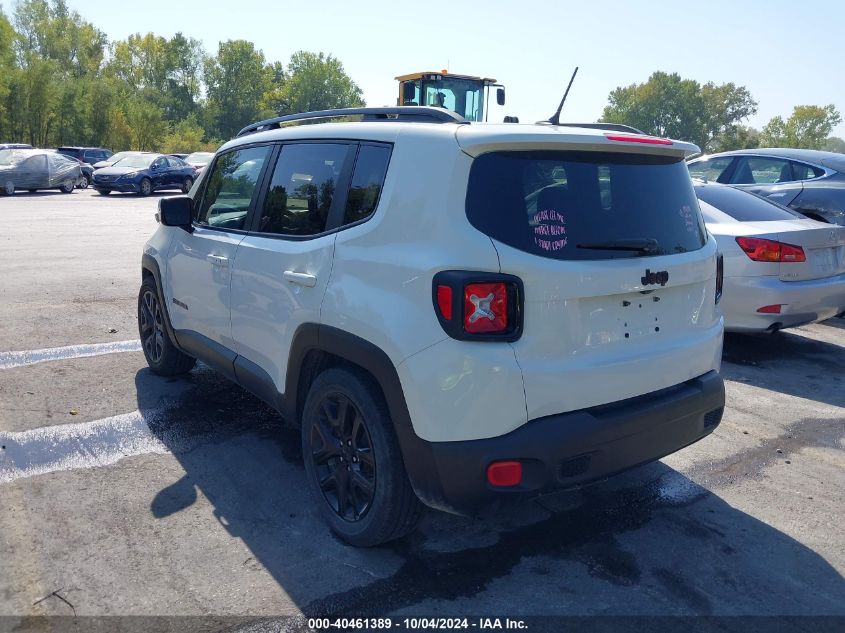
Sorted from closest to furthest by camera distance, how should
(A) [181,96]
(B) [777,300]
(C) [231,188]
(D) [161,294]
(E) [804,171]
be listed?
(C) [231,188] < (D) [161,294] < (B) [777,300] < (E) [804,171] < (A) [181,96]

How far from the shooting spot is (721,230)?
6.60 m

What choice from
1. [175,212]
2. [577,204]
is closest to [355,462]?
[577,204]

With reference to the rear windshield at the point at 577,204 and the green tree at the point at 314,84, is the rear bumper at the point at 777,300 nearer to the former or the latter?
the rear windshield at the point at 577,204

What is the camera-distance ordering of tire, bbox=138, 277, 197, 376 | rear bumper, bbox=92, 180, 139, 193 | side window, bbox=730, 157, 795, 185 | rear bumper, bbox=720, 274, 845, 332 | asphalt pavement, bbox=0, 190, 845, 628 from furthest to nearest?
rear bumper, bbox=92, 180, 139, 193 → side window, bbox=730, 157, 795, 185 → rear bumper, bbox=720, 274, 845, 332 → tire, bbox=138, 277, 197, 376 → asphalt pavement, bbox=0, 190, 845, 628

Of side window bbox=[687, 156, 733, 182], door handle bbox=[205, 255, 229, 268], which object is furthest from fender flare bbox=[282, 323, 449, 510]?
side window bbox=[687, 156, 733, 182]

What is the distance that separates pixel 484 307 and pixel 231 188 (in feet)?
7.91

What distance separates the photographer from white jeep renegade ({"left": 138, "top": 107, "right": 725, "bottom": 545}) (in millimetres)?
2775

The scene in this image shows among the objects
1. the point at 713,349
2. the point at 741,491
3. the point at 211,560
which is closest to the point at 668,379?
the point at 713,349

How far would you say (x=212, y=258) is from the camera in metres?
4.43

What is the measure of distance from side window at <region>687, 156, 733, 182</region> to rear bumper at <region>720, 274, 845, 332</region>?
11.9ft

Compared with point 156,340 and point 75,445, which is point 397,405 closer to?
point 75,445

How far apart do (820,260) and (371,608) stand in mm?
5372

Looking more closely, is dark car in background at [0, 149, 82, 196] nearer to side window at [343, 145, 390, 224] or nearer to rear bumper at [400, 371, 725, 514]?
side window at [343, 145, 390, 224]

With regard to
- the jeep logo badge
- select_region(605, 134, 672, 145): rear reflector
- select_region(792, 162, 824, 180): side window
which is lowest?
the jeep logo badge
